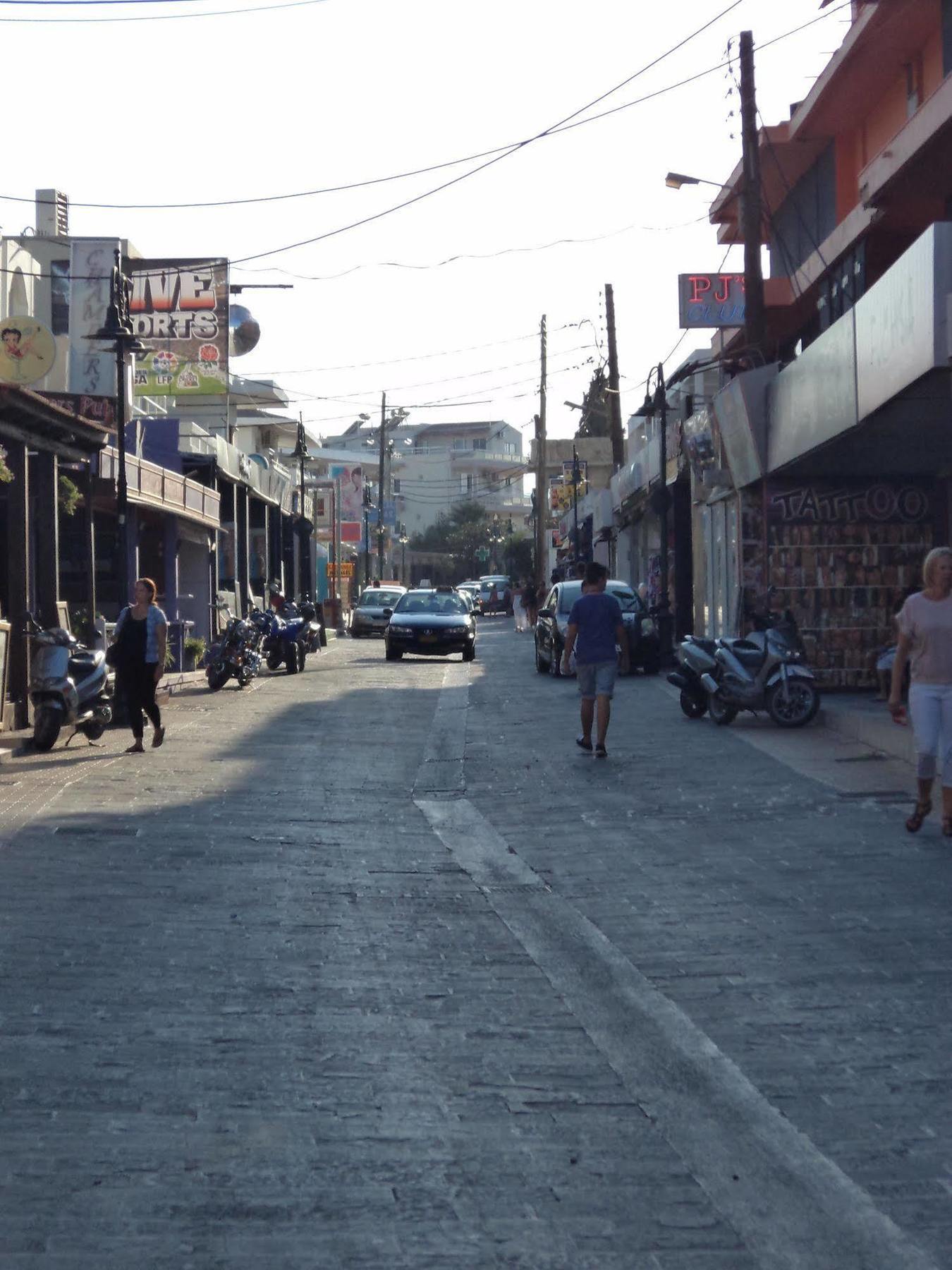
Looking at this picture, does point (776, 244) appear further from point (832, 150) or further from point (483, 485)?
point (483, 485)

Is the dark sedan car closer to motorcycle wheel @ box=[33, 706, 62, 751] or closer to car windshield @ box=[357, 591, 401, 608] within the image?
car windshield @ box=[357, 591, 401, 608]

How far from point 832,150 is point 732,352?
457 cm

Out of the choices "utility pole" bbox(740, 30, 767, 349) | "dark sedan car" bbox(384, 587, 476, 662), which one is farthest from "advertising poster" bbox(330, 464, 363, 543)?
"utility pole" bbox(740, 30, 767, 349)

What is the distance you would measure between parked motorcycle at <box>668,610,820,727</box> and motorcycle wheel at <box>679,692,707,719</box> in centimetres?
16

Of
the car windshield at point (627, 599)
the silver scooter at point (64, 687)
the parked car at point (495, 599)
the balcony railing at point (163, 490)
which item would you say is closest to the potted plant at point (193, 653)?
the balcony railing at point (163, 490)

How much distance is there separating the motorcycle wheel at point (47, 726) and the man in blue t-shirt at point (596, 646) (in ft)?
17.2

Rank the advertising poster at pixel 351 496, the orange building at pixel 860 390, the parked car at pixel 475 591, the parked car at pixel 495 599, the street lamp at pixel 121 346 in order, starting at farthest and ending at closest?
the advertising poster at pixel 351 496 → the parked car at pixel 495 599 → the parked car at pixel 475 591 → the street lamp at pixel 121 346 → the orange building at pixel 860 390

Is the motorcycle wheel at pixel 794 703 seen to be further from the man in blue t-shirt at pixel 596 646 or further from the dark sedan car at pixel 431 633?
the dark sedan car at pixel 431 633

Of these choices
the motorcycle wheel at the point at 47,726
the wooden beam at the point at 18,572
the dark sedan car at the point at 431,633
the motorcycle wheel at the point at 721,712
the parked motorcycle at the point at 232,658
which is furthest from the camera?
the dark sedan car at the point at 431,633

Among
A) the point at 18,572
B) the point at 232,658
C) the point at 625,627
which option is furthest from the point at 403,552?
the point at 18,572

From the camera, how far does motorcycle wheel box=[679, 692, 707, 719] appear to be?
750 inches

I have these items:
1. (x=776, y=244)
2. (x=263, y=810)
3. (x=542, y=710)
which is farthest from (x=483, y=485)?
(x=263, y=810)

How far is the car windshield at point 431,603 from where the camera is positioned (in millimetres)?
34438

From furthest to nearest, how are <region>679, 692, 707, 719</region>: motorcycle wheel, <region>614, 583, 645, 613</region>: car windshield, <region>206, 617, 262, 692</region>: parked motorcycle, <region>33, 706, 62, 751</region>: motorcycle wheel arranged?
1. <region>614, 583, 645, 613</region>: car windshield
2. <region>206, 617, 262, 692</region>: parked motorcycle
3. <region>679, 692, 707, 719</region>: motorcycle wheel
4. <region>33, 706, 62, 751</region>: motorcycle wheel
